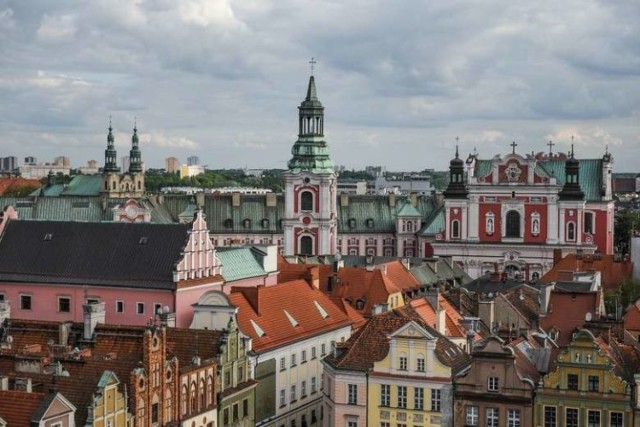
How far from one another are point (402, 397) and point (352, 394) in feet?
10.1

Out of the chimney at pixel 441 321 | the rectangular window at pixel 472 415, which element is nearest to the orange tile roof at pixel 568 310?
the chimney at pixel 441 321

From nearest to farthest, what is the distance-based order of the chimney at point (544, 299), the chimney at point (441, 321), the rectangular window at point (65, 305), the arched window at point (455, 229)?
the chimney at point (441, 321)
the chimney at point (544, 299)
the rectangular window at point (65, 305)
the arched window at point (455, 229)

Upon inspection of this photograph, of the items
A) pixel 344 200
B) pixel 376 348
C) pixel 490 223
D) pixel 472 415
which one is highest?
pixel 344 200

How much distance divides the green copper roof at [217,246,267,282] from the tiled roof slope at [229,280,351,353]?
6.52m

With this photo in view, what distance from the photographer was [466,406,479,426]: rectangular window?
197 ft

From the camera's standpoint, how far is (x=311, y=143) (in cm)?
16400

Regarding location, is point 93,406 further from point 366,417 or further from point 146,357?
point 366,417

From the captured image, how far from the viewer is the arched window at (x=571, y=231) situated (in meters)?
152

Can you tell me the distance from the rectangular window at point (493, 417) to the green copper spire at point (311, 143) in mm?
104506

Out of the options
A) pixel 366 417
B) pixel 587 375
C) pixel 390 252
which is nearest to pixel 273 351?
pixel 366 417

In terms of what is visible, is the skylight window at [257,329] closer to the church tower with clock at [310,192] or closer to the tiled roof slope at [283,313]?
the tiled roof slope at [283,313]

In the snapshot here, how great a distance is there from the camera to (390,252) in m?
176

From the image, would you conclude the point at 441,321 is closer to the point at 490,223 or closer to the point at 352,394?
the point at 352,394

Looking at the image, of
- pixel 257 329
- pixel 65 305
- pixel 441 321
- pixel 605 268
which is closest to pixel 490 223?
pixel 605 268
